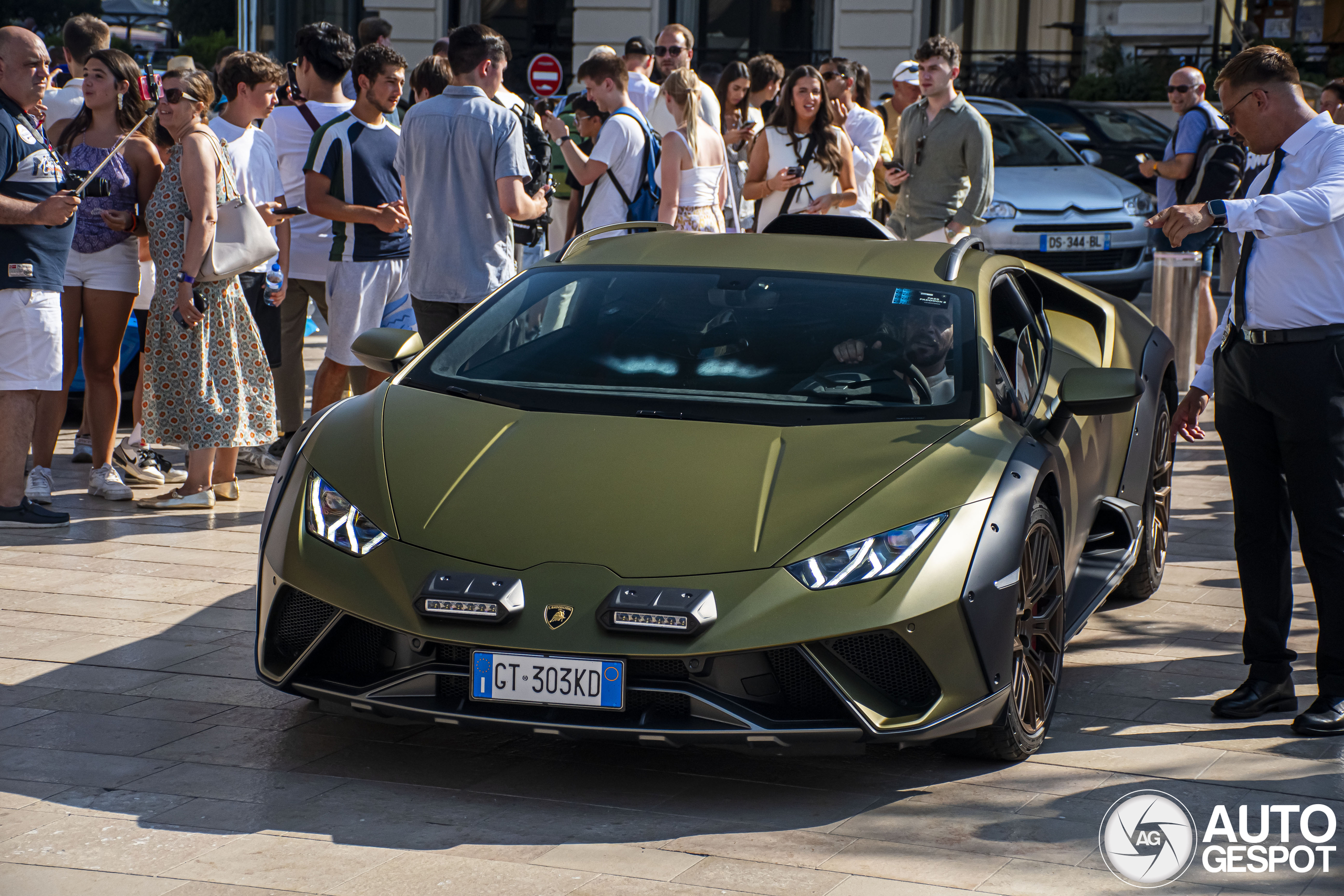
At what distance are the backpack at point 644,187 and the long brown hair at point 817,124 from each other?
101 cm

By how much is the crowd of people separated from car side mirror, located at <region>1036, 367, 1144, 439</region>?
2121 millimetres

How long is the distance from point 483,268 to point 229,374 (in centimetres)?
125

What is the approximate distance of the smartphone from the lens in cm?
759

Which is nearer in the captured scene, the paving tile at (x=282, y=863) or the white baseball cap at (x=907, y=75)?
the paving tile at (x=282, y=863)

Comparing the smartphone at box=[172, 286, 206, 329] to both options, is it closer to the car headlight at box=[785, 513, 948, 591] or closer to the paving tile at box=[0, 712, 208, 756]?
the paving tile at box=[0, 712, 208, 756]

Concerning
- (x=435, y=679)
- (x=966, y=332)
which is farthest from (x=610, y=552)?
(x=966, y=332)

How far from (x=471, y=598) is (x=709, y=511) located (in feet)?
2.15

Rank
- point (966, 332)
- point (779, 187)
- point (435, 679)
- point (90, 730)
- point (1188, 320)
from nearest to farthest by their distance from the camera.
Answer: point (435, 679)
point (90, 730)
point (966, 332)
point (779, 187)
point (1188, 320)

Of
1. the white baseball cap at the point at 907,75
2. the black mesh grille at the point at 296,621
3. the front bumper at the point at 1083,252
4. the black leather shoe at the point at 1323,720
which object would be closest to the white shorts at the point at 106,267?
the black mesh grille at the point at 296,621

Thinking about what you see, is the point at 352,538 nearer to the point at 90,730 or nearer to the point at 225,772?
the point at 225,772

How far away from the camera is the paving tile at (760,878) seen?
3.78m

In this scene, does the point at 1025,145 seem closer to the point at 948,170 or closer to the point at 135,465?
the point at 948,170

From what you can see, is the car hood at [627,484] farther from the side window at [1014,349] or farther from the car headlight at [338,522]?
the side window at [1014,349]

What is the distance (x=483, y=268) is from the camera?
7906 millimetres
